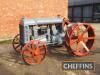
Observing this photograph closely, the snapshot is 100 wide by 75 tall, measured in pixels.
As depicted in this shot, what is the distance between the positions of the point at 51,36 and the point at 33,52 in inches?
66.4

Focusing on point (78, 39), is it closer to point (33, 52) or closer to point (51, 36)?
point (51, 36)

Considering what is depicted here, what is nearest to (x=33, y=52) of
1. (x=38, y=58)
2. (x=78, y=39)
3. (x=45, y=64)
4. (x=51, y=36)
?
(x=38, y=58)

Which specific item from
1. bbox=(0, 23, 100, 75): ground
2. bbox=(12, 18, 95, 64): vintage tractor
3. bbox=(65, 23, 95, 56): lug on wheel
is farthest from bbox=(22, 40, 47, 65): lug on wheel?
bbox=(65, 23, 95, 56): lug on wheel

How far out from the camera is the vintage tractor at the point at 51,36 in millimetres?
9570

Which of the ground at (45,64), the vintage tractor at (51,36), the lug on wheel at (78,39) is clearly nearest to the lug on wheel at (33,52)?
the vintage tractor at (51,36)

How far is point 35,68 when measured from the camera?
29.1ft

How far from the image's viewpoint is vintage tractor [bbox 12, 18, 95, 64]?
9.57 metres

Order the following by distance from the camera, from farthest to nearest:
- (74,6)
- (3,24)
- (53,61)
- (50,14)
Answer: (74,6), (50,14), (3,24), (53,61)

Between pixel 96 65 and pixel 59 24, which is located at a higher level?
pixel 59 24

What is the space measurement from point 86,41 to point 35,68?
128 inches

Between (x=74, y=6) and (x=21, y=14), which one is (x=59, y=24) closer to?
(x=21, y=14)

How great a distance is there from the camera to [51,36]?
35.5 ft

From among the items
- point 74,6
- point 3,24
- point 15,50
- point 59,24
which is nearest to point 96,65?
point 59,24

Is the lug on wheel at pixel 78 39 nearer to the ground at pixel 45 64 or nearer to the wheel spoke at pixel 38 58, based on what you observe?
the ground at pixel 45 64
